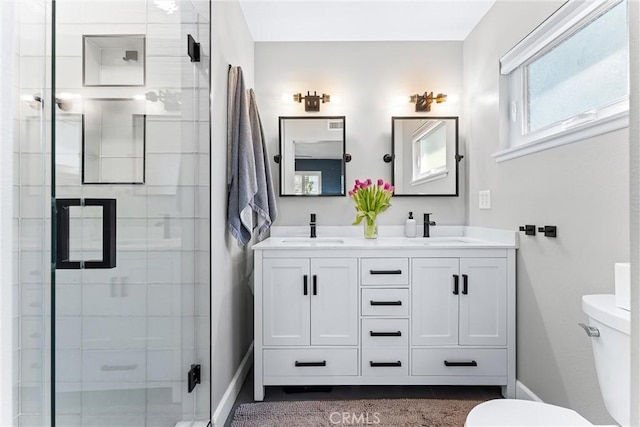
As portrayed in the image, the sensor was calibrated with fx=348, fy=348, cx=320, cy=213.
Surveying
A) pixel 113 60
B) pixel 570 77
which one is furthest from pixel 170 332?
pixel 570 77

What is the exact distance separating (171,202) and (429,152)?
1.84 meters

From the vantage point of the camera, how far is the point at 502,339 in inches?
73.5

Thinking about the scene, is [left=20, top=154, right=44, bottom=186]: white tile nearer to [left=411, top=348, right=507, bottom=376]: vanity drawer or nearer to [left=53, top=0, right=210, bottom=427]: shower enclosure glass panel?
[left=53, top=0, right=210, bottom=427]: shower enclosure glass panel

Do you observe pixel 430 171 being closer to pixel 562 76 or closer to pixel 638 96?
pixel 562 76

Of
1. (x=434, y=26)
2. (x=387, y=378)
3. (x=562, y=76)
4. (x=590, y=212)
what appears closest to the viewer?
(x=590, y=212)

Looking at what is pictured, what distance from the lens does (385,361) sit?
73.2 inches

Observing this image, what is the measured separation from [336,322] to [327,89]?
161 centimetres

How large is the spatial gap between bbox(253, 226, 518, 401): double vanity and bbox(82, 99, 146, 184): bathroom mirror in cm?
84

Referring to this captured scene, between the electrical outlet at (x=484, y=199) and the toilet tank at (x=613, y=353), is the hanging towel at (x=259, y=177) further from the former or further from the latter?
the toilet tank at (x=613, y=353)

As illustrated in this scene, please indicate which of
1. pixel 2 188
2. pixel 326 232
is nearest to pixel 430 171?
pixel 326 232

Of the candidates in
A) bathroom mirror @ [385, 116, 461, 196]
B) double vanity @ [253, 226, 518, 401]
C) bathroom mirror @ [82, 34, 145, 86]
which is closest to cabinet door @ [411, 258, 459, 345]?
double vanity @ [253, 226, 518, 401]

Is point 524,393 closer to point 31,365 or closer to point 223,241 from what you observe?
point 223,241

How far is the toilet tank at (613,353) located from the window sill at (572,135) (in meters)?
0.62

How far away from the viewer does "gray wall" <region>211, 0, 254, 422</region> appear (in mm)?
1602
